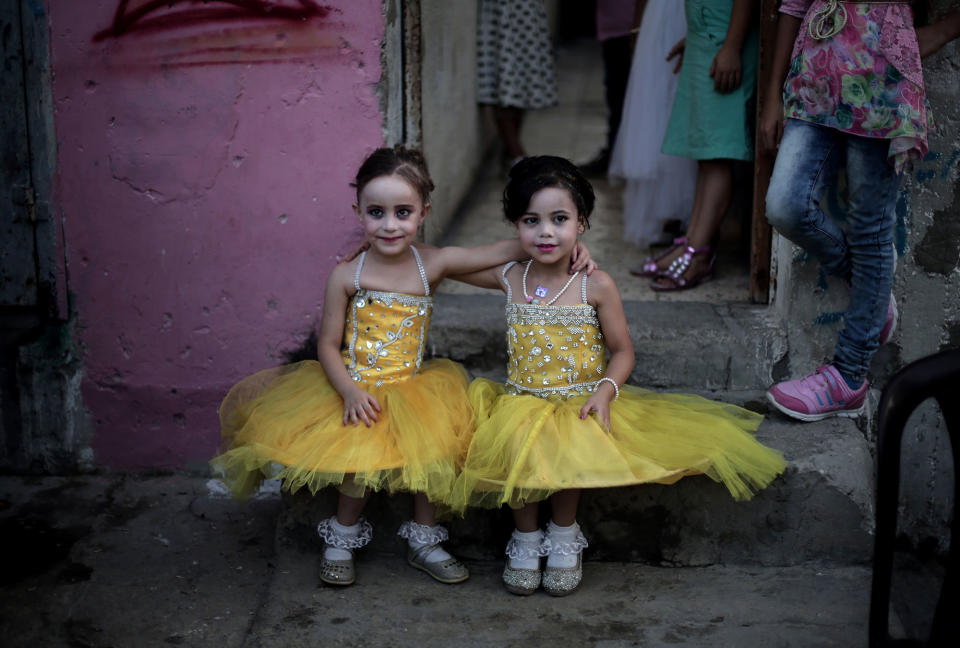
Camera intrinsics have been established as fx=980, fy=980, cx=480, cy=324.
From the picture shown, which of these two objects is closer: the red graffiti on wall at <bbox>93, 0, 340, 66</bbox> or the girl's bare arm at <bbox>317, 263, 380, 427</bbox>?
the girl's bare arm at <bbox>317, 263, 380, 427</bbox>

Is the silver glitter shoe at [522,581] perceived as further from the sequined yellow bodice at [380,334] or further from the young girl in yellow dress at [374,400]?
the sequined yellow bodice at [380,334]

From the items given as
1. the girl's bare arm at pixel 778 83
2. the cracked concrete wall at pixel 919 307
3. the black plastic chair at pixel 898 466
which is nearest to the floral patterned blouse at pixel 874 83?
the girl's bare arm at pixel 778 83

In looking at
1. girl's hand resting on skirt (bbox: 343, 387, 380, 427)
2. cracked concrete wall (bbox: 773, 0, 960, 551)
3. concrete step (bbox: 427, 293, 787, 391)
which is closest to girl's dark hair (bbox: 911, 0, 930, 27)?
cracked concrete wall (bbox: 773, 0, 960, 551)

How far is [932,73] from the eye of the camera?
3186 mm

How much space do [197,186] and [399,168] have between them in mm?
1005

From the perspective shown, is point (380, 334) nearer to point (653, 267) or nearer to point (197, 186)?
point (197, 186)

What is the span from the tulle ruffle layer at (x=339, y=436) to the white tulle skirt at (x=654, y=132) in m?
1.73

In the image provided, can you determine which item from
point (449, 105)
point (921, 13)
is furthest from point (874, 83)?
point (449, 105)

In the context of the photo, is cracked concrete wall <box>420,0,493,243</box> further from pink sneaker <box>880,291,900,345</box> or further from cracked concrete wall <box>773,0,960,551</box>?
pink sneaker <box>880,291,900,345</box>

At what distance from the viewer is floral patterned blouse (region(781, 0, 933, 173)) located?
2861 millimetres

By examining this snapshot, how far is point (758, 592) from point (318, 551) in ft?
4.59

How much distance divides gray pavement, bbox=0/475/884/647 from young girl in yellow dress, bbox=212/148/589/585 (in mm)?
142

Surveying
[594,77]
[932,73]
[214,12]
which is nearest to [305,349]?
[214,12]

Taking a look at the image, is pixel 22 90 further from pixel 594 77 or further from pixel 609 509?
pixel 594 77
